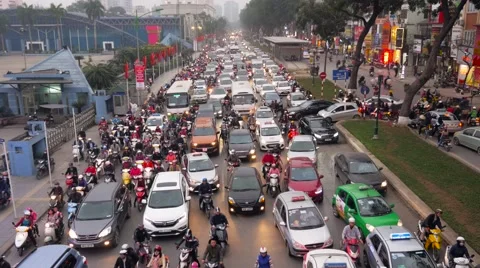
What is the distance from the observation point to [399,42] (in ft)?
218

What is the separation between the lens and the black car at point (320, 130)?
2855 cm

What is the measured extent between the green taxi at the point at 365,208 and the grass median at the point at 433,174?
7.84 feet

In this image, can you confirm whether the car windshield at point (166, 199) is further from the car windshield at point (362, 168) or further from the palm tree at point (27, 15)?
the palm tree at point (27, 15)

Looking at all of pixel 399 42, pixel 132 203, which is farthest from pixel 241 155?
pixel 399 42

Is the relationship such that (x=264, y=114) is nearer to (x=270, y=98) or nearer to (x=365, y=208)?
(x=270, y=98)

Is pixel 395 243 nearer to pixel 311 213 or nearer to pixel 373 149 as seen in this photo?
pixel 311 213

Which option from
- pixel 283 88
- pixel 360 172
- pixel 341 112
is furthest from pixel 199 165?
pixel 283 88

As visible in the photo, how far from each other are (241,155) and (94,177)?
303 inches

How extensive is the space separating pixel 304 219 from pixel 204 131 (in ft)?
43.9

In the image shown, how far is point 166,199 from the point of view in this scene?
54.2 ft

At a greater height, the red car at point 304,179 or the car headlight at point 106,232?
the red car at point 304,179

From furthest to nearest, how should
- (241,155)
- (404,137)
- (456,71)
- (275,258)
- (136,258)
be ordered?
(456,71), (404,137), (241,155), (275,258), (136,258)

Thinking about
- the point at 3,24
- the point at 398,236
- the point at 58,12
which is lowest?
the point at 398,236

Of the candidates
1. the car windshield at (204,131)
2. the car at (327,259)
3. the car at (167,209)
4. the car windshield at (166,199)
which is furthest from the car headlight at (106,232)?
the car windshield at (204,131)
